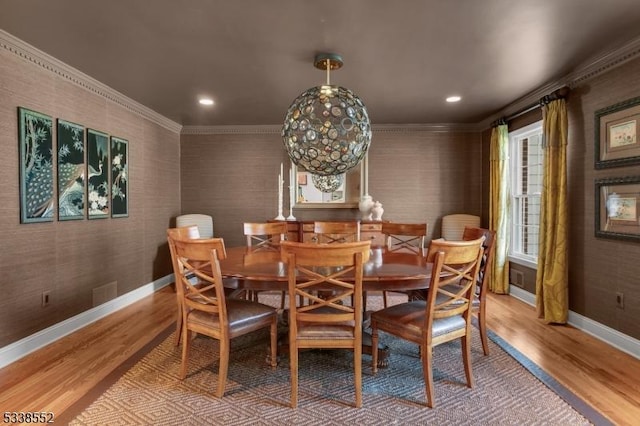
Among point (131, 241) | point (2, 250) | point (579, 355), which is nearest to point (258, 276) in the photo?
point (2, 250)

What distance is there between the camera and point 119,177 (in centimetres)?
412

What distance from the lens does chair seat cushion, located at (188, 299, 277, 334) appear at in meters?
2.27

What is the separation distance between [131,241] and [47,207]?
138cm

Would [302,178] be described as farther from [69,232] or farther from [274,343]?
[274,343]

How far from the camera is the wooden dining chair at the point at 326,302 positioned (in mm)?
1945

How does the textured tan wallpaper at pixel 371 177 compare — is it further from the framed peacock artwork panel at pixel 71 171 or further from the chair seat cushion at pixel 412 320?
the chair seat cushion at pixel 412 320

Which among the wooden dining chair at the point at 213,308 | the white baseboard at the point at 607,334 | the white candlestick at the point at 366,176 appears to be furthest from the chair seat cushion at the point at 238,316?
the white candlestick at the point at 366,176

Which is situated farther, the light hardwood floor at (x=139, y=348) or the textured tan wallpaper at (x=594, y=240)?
the textured tan wallpaper at (x=594, y=240)

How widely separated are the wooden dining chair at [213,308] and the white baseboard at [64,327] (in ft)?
4.39

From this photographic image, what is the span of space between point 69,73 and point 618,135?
4.64 metres

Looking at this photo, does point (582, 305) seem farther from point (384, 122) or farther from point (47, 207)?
point (47, 207)

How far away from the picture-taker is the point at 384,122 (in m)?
5.43

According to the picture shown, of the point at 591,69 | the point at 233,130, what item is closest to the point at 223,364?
the point at 591,69

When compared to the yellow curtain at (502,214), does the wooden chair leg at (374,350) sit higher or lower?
lower
